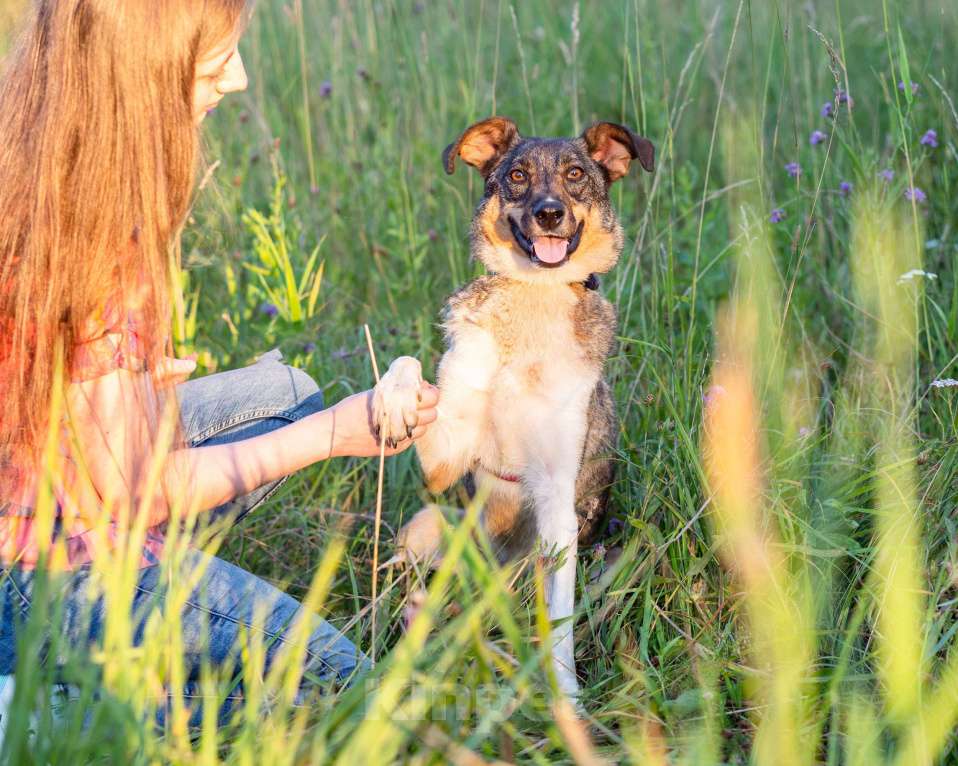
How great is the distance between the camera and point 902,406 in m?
3.21

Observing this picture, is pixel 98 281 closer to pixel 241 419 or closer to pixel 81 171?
pixel 81 171

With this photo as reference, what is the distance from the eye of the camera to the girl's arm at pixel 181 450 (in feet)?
7.63

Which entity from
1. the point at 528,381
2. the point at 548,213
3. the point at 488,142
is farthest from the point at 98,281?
the point at 488,142

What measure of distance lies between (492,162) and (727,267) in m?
1.16

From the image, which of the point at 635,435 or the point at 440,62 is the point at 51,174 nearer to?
the point at 635,435

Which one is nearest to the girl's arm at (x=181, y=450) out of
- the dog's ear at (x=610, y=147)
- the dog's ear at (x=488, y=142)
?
the dog's ear at (x=488, y=142)

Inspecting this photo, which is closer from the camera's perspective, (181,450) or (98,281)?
(98,281)

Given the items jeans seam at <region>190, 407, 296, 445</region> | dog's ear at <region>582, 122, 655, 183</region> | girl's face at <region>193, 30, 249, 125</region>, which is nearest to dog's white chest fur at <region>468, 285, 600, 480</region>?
jeans seam at <region>190, 407, 296, 445</region>

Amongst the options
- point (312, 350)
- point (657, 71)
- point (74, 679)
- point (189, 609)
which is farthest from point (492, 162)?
point (74, 679)

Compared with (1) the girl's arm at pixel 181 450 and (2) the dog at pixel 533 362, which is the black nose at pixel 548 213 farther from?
(1) the girl's arm at pixel 181 450

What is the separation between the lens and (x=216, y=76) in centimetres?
263

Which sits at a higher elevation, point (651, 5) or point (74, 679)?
point (651, 5)

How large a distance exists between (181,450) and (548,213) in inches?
54.3

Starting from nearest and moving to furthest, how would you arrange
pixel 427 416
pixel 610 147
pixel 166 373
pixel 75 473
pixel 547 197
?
pixel 75 473 → pixel 166 373 → pixel 427 416 → pixel 547 197 → pixel 610 147
